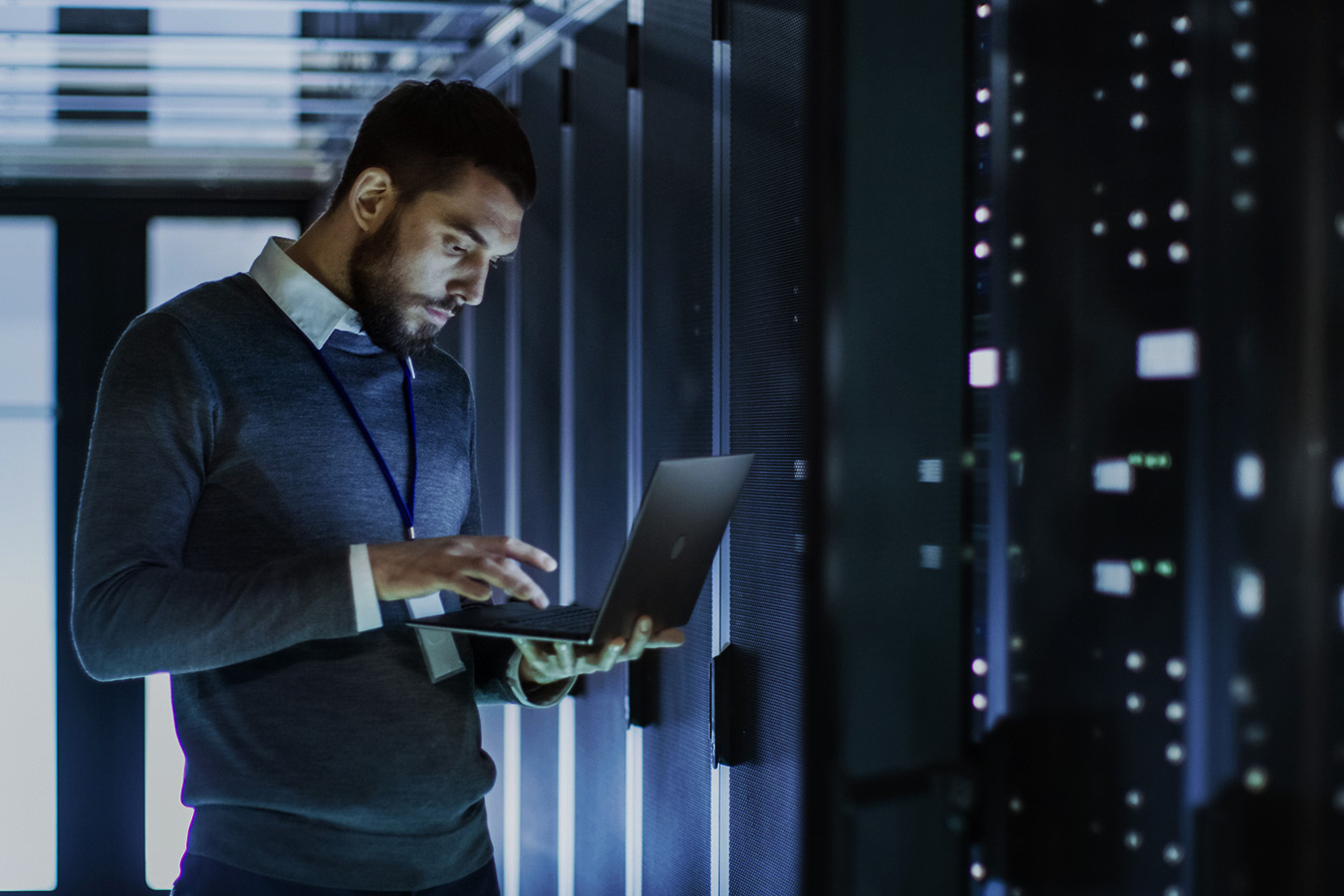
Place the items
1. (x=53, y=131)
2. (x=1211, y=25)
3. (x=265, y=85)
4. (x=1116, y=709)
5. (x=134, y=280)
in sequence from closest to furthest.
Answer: (x=1211, y=25) → (x=1116, y=709) → (x=265, y=85) → (x=53, y=131) → (x=134, y=280)

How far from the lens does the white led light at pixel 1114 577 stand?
120cm

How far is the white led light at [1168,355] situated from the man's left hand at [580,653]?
0.67 m

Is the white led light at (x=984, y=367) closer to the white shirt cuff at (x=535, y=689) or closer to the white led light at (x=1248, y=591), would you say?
the white led light at (x=1248, y=591)

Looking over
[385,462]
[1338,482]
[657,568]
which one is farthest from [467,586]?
[1338,482]

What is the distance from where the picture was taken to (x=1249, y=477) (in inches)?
39.9

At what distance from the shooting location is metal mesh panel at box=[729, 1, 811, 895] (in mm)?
1752

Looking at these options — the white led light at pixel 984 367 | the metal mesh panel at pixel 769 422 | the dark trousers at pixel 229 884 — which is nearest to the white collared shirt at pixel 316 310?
the dark trousers at pixel 229 884

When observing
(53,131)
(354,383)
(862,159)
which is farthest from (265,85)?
(862,159)

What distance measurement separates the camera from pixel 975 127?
59.9 inches

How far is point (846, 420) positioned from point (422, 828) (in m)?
0.85

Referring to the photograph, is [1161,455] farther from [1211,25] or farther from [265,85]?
[265,85]

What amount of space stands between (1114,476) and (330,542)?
40.6 inches

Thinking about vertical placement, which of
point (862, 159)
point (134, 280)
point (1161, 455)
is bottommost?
point (1161, 455)

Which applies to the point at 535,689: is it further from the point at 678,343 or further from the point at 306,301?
the point at 678,343
